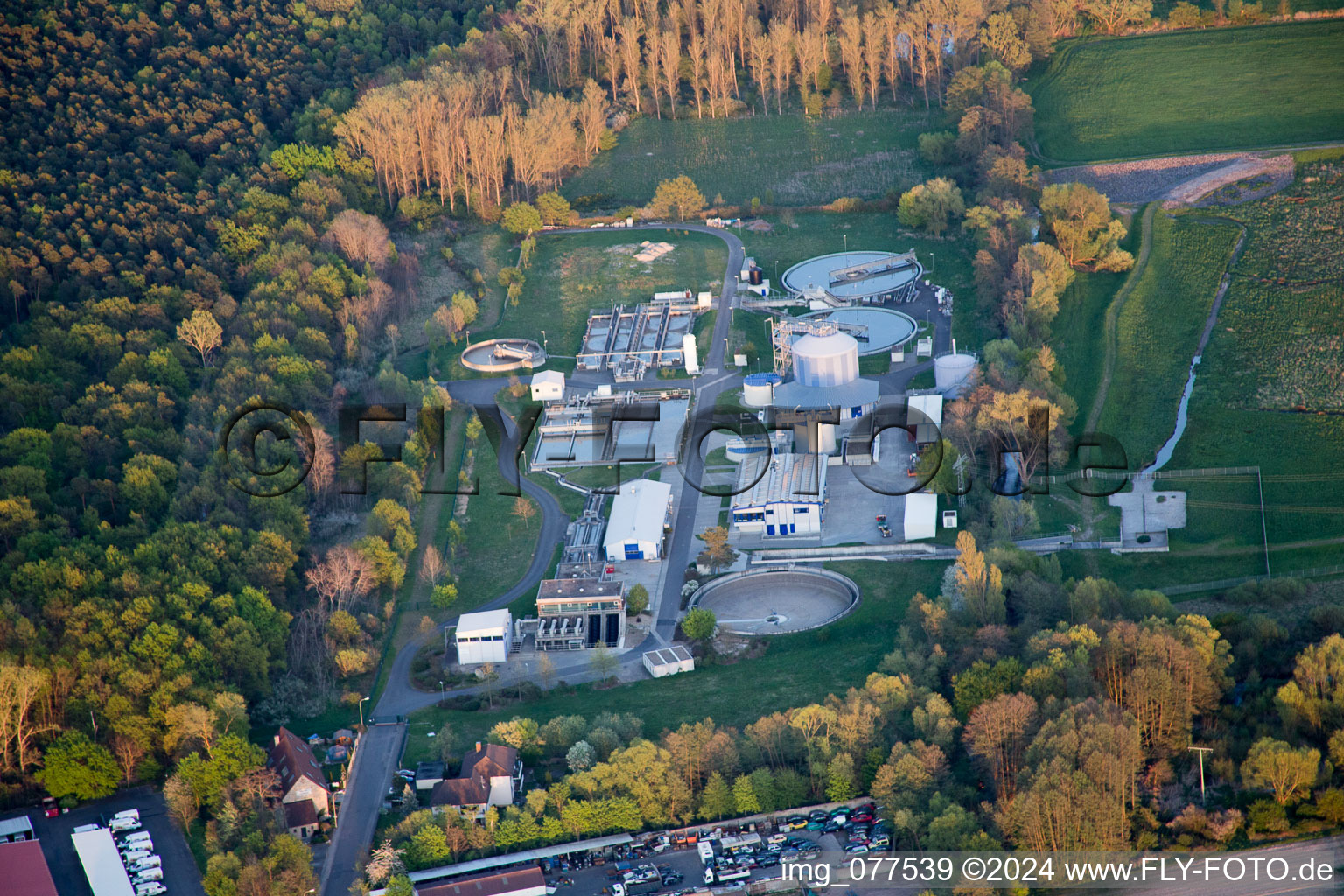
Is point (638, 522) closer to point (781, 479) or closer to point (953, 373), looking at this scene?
point (781, 479)

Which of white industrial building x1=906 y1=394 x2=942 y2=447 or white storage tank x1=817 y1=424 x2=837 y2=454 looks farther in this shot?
white storage tank x1=817 y1=424 x2=837 y2=454

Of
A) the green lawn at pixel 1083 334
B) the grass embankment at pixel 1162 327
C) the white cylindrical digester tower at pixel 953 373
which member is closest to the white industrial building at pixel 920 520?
the green lawn at pixel 1083 334

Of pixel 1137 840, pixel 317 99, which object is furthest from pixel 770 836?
pixel 317 99

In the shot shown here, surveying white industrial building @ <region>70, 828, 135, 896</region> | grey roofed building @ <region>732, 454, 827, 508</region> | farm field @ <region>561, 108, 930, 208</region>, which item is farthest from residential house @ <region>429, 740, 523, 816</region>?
farm field @ <region>561, 108, 930, 208</region>

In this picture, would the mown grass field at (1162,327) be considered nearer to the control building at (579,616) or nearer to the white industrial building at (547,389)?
the control building at (579,616)

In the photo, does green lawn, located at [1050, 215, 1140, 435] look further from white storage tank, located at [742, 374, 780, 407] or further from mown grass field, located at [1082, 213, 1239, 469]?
white storage tank, located at [742, 374, 780, 407]

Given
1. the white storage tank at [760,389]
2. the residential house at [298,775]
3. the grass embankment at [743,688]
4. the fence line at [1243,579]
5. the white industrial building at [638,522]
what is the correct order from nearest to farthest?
the residential house at [298,775], the grass embankment at [743,688], the fence line at [1243,579], the white industrial building at [638,522], the white storage tank at [760,389]

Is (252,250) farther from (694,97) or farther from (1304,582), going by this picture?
(1304,582)
